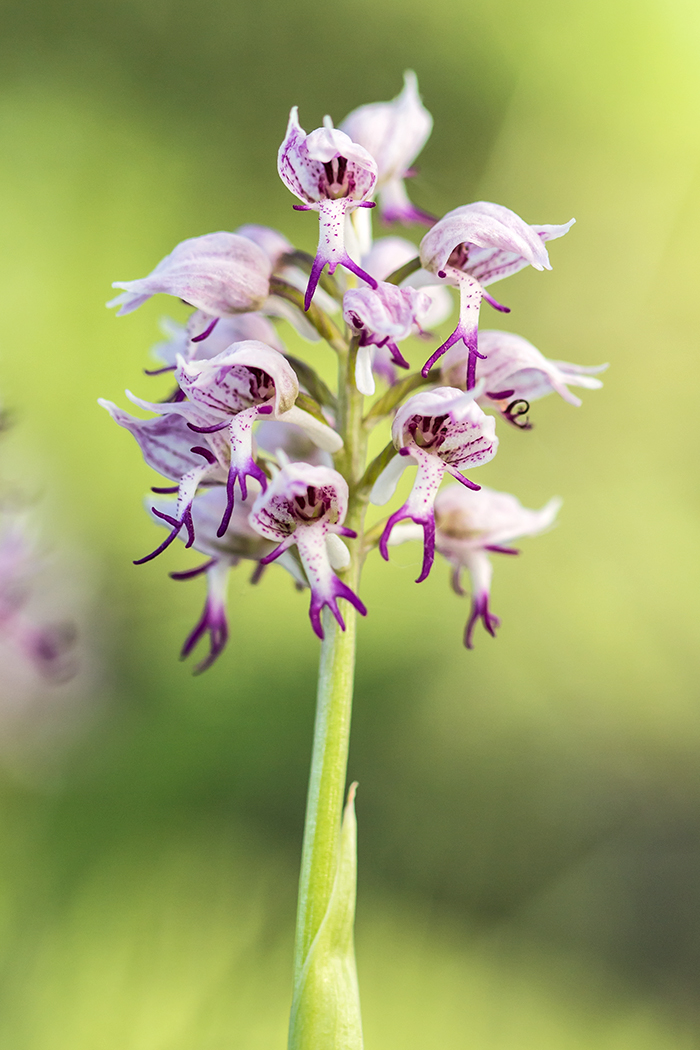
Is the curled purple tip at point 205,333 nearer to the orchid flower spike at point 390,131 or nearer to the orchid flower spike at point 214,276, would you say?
the orchid flower spike at point 214,276

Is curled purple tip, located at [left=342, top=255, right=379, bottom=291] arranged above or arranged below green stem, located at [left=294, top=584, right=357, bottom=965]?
above

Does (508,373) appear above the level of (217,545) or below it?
above

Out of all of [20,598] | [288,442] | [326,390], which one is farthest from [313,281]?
[20,598]

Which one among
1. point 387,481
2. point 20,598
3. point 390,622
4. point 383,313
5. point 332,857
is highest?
point 383,313

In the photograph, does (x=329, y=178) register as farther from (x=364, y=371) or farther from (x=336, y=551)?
(x=336, y=551)

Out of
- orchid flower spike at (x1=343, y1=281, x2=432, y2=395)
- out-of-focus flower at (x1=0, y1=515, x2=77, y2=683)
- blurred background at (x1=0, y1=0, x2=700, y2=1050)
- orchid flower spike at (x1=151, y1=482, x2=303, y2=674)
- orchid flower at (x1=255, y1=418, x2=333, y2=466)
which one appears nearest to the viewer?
orchid flower spike at (x1=343, y1=281, x2=432, y2=395)

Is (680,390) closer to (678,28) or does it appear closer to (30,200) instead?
(678,28)

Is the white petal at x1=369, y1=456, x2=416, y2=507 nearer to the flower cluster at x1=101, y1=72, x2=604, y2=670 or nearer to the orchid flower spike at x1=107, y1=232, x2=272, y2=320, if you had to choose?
the flower cluster at x1=101, y1=72, x2=604, y2=670

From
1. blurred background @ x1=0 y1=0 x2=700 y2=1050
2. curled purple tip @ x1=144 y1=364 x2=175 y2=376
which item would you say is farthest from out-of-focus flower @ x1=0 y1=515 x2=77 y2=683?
curled purple tip @ x1=144 y1=364 x2=175 y2=376
